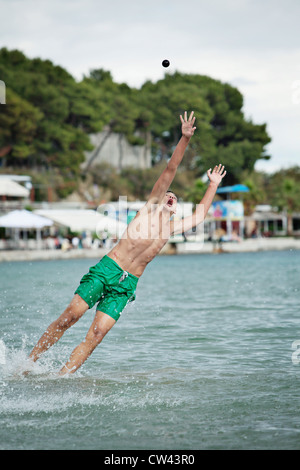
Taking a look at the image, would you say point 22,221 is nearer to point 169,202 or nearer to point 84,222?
point 84,222

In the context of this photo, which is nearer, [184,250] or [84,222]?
[84,222]

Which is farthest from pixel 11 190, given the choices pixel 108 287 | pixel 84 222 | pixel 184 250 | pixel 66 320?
→ pixel 108 287

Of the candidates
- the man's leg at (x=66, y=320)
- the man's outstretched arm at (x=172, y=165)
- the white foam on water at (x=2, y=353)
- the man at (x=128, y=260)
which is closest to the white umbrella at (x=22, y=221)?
the white foam on water at (x=2, y=353)

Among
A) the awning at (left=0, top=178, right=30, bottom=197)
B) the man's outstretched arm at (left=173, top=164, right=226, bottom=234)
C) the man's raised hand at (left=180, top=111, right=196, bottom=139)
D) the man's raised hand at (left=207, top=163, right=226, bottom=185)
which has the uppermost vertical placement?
the awning at (left=0, top=178, right=30, bottom=197)

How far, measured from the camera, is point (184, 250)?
54812mm

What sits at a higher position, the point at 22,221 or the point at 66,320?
the point at 22,221

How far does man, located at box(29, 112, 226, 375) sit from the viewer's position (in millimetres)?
6906

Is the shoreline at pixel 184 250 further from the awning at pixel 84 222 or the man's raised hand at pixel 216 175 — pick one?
the man's raised hand at pixel 216 175

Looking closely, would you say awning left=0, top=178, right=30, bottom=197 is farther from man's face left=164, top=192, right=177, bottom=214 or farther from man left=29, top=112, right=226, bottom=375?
man's face left=164, top=192, right=177, bottom=214

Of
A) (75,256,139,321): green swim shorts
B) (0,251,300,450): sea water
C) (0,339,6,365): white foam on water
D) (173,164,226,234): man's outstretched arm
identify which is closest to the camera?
(0,251,300,450): sea water

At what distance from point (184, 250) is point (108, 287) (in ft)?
157

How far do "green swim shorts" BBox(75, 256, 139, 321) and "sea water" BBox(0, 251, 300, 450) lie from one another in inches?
37.1

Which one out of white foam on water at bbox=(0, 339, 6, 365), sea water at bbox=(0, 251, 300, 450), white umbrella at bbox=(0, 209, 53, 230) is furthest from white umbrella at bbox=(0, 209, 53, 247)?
white foam on water at bbox=(0, 339, 6, 365)
